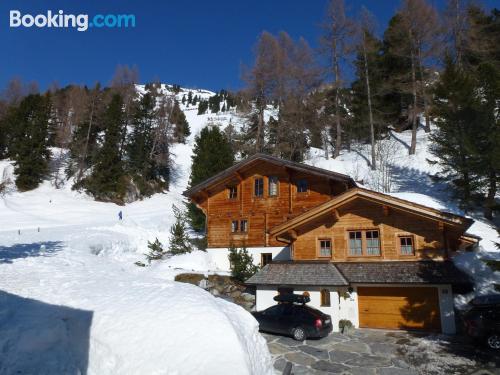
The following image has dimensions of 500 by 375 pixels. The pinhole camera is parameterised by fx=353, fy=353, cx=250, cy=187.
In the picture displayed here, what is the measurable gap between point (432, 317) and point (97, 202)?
4513cm

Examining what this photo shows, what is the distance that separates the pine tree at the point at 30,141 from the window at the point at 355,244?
4821 cm

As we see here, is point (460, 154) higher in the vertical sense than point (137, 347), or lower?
higher

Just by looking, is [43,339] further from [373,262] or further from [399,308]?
[399,308]

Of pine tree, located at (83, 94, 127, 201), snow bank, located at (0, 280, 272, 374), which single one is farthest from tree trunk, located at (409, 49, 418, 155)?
pine tree, located at (83, 94, 127, 201)

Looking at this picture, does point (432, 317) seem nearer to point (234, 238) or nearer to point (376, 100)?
point (234, 238)

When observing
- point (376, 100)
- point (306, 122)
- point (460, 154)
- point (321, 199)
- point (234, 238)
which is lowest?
point (234, 238)

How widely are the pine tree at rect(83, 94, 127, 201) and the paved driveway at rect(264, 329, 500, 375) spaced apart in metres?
41.5

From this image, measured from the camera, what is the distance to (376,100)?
157 ft

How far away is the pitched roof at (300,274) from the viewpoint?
1819 centimetres

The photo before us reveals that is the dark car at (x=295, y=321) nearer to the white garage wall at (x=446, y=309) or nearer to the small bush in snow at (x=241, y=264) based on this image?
the white garage wall at (x=446, y=309)

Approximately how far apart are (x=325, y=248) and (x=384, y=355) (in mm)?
7672

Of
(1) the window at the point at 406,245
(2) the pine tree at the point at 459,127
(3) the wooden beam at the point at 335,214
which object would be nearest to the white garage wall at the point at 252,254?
(3) the wooden beam at the point at 335,214

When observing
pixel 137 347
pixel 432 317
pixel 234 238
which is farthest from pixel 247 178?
pixel 137 347

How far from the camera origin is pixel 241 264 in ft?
77.2
